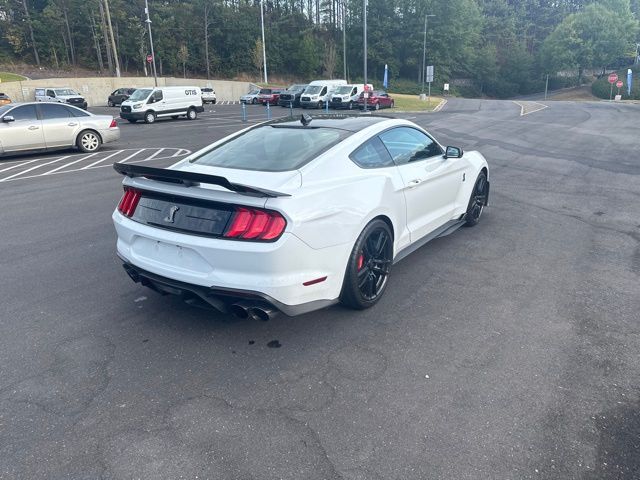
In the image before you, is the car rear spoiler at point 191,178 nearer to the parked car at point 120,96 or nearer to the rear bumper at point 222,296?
the rear bumper at point 222,296

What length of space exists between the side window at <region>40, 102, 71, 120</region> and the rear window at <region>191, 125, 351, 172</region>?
11047mm

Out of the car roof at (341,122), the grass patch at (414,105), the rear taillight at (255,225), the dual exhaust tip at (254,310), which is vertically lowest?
the grass patch at (414,105)

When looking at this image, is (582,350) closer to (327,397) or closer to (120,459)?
(327,397)

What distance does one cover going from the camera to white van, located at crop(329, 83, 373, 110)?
3484 cm

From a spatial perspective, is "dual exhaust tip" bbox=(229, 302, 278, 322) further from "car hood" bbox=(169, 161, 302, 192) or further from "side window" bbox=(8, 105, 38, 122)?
"side window" bbox=(8, 105, 38, 122)

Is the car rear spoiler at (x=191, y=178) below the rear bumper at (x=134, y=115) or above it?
above

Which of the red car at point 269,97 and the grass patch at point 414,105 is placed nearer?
the grass patch at point 414,105

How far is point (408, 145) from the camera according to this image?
4.85 metres

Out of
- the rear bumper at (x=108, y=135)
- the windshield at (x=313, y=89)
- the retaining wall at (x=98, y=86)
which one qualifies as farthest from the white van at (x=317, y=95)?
the retaining wall at (x=98, y=86)

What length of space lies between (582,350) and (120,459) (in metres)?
3.13

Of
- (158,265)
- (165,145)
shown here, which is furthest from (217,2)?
(158,265)

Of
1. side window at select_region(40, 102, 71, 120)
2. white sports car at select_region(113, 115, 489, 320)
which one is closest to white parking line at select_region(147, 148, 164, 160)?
side window at select_region(40, 102, 71, 120)

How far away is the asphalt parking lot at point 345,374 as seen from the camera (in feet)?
8.18

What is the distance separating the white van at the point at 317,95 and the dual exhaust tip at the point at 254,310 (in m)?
33.8
